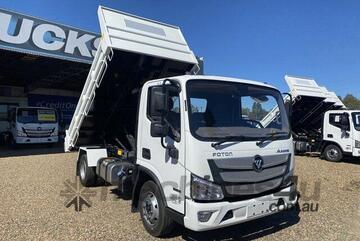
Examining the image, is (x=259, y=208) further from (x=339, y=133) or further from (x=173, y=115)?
(x=339, y=133)

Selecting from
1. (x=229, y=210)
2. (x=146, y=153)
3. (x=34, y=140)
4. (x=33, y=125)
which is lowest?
(x=34, y=140)

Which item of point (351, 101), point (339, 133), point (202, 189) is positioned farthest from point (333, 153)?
point (351, 101)

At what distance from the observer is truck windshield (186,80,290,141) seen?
4273mm

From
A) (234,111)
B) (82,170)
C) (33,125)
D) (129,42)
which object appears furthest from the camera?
(33,125)

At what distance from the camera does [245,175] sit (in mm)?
4227

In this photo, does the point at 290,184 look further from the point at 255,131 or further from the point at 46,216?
the point at 46,216

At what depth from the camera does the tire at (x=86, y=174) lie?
7455 millimetres

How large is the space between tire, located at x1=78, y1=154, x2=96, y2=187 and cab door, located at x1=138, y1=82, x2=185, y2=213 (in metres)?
2.96

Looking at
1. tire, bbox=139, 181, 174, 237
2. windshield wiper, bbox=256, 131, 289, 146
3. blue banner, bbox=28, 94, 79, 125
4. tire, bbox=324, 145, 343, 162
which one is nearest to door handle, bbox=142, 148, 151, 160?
tire, bbox=139, 181, 174, 237

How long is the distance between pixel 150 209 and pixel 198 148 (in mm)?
1421

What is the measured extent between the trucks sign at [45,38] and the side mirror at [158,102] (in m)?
11.2

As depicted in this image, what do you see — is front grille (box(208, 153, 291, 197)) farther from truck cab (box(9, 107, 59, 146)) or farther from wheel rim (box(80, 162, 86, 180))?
truck cab (box(9, 107, 59, 146))

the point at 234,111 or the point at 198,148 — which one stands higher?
the point at 234,111

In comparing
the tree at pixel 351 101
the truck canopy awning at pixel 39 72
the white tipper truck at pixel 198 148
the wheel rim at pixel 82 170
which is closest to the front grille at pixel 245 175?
the white tipper truck at pixel 198 148
